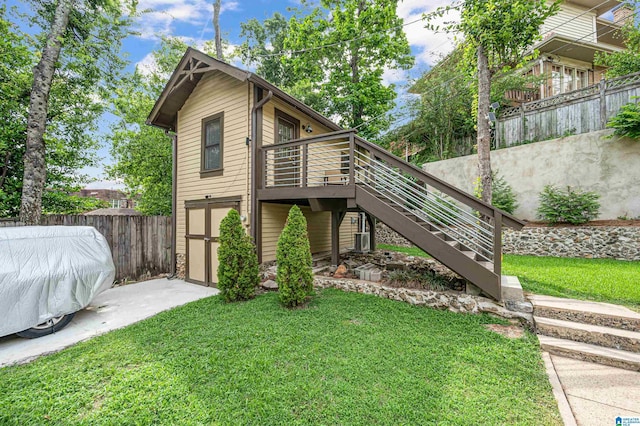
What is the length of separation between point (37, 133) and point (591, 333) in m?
10.8

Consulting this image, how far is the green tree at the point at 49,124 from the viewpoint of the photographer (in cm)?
687

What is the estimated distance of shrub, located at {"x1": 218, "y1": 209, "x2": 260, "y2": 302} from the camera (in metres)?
4.93

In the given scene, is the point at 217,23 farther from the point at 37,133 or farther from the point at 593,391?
the point at 593,391

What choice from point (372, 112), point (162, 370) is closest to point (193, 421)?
point (162, 370)

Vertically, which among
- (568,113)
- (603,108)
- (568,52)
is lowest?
(603,108)

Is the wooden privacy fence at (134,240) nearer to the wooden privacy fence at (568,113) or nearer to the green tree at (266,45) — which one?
the green tree at (266,45)

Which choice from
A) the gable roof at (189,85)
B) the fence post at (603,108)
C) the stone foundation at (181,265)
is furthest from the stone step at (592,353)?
the fence post at (603,108)

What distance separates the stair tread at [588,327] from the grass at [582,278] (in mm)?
896

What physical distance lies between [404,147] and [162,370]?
15.0 meters

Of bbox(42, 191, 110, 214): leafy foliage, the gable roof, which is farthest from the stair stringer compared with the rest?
bbox(42, 191, 110, 214): leafy foliage

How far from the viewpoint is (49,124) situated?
26.9ft

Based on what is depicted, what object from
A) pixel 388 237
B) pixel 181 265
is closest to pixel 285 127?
pixel 181 265

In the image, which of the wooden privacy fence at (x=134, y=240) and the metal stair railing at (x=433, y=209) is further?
the wooden privacy fence at (x=134, y=240)

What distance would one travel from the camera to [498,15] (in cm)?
535
